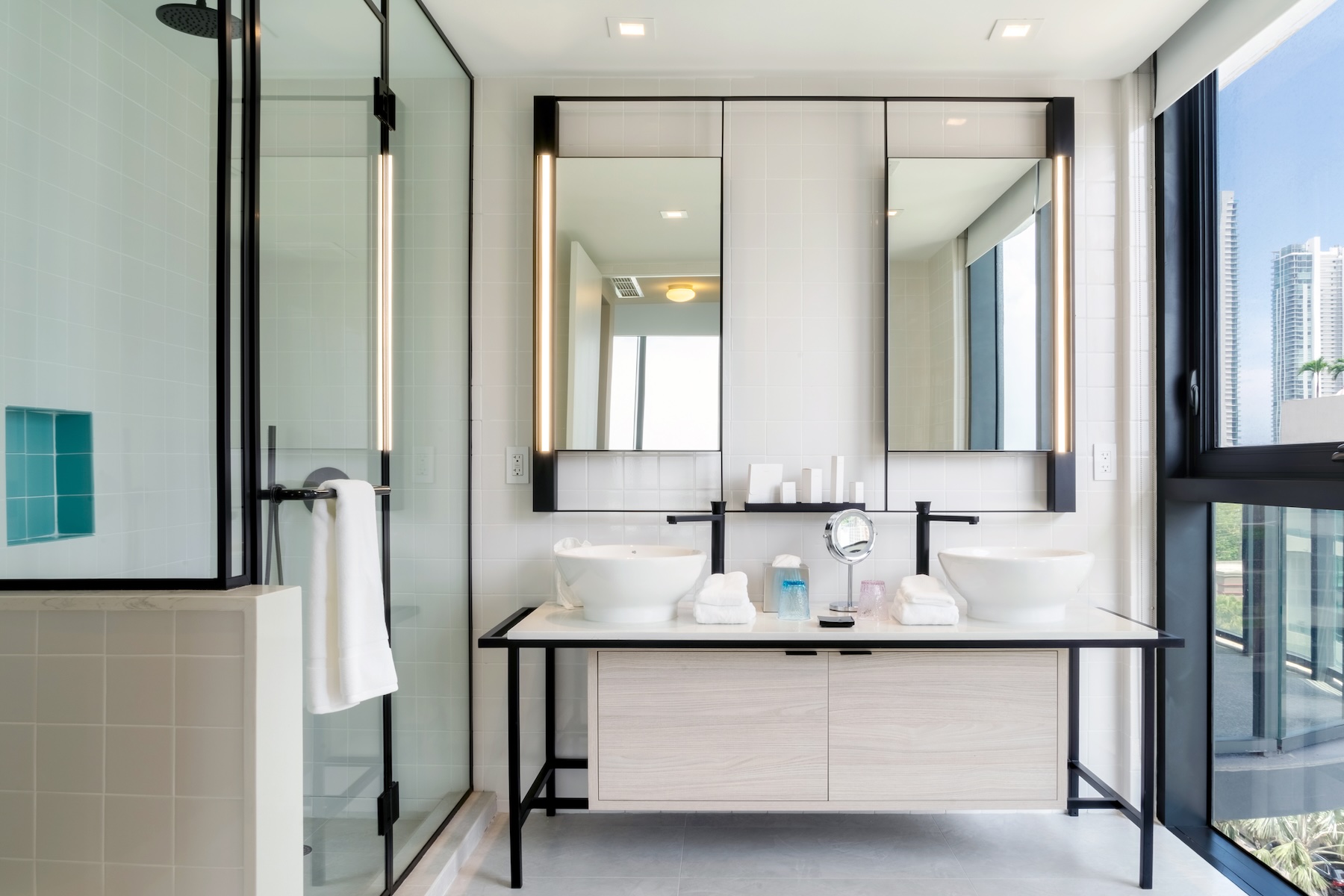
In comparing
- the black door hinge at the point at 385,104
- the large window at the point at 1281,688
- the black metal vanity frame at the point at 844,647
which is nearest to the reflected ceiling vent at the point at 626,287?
the black door hinge at the point at 385,104

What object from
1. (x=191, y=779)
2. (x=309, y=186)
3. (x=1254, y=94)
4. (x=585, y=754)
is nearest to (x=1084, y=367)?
(x=1254, y=94)

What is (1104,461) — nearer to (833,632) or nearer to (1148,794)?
(1148,794)

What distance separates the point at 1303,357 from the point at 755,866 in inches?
74.5

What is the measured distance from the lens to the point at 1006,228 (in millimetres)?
2641

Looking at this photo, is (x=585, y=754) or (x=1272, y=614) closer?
(x=1272, y=614)

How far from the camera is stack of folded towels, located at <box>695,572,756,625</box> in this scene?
7.27 feet

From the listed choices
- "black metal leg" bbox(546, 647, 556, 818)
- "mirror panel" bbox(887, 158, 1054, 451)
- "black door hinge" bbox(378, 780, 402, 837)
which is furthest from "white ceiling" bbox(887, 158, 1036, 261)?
"black door hinge" bbox(378, 780, 402, 837)

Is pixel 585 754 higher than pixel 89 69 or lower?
A: lower

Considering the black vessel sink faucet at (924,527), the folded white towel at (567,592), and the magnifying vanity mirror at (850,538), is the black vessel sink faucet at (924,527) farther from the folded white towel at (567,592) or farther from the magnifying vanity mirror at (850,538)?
the folded white towel at (567,592)

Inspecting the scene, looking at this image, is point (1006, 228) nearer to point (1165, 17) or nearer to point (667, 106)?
point (1165, 17)

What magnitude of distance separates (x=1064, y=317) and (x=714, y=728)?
162 centimetres

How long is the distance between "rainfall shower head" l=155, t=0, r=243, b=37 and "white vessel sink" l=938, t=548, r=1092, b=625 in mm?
1982

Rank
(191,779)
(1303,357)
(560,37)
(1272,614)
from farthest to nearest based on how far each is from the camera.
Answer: (560,37)
(1272,614)
(1303,357)
(191,779)

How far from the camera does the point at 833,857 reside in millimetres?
2352
